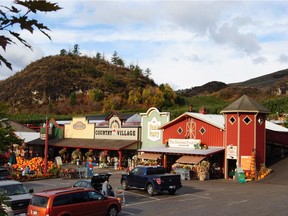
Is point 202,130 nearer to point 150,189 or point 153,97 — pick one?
point 150,189

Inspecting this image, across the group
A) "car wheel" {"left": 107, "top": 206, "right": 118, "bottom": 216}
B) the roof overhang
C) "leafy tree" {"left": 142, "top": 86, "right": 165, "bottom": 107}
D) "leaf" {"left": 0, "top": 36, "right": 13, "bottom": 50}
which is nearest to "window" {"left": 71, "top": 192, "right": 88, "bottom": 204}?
"car wheel" {"left": 107, "top": 206, "right": 118, "bottom": 216}

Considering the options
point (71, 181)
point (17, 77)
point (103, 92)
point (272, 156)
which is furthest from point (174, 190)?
point (17, 77)

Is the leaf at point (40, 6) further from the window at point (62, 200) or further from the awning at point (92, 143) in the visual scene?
the awning at point (92, 143)

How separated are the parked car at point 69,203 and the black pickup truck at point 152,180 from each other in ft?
22.0

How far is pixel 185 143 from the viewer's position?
121 ft

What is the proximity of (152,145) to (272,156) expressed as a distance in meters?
11.2

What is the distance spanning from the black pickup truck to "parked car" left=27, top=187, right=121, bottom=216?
265 inches

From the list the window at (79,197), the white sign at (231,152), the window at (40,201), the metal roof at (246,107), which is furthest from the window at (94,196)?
the metal roof at (246,107)

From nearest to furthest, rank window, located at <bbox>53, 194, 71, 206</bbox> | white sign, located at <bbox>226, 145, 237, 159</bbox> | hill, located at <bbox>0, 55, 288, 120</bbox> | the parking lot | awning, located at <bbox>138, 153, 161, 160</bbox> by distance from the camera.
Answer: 1. window, located at <bbox>53, 194, 71, 206</bbox>
2. the parking lot
3. white sign, located at <bbox>226, 145, 237, 159</bbox>
4. awning, located at <bbox>138, 153, 161, 160</bbox>
5. hill, located at <bbox>0, 55, 288, 120</bbox>

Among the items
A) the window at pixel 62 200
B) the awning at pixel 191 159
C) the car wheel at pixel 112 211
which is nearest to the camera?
the window at pixel 62 200

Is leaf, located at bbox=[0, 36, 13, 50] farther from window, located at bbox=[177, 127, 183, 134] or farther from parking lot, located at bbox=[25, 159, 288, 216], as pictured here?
window, located at bbox=[177, 127, 183, 134]

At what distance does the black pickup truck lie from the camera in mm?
23730

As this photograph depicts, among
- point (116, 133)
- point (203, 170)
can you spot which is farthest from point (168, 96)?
point (203, 170)

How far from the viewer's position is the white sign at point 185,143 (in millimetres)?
35609
